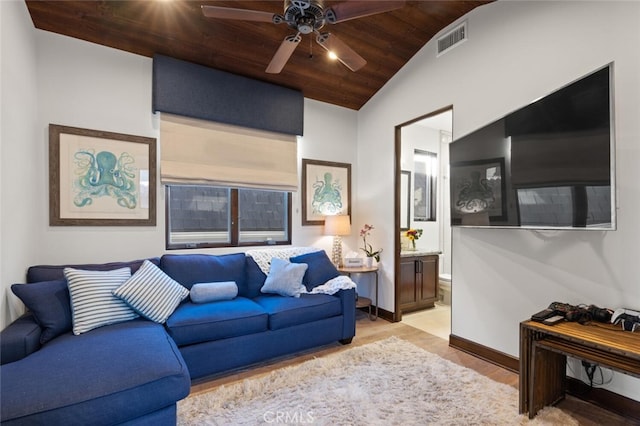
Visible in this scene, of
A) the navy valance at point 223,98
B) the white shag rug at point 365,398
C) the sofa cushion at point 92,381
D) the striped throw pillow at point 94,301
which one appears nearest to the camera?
the sofa cushion at point 92,381

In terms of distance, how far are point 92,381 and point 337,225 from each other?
2812 mm

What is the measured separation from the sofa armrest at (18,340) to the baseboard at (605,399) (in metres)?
3.54

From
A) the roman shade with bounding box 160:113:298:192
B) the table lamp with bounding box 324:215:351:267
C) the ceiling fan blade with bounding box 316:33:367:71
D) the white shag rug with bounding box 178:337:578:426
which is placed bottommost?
the white shag rug with bounding box 178:337:578:426

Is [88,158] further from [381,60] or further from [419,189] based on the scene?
[419,189]

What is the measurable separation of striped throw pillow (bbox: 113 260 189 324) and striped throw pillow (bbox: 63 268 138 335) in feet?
0.19

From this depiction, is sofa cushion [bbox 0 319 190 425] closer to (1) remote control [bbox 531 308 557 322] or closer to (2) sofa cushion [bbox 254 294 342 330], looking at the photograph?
(2) sofa cushion [bbox 254 294 342 330]

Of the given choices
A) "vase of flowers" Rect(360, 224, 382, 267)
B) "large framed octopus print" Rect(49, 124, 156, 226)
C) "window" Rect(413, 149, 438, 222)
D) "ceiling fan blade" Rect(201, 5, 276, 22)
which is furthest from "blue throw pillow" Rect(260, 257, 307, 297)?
"window" Rect(413, 149, 438, 222)

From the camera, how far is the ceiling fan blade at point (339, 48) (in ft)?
6.91

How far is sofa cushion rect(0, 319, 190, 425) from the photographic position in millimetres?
1325

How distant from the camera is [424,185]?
16.9 feet

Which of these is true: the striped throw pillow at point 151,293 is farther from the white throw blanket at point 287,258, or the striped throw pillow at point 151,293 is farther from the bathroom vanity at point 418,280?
the bathroom vanity at point 418,280

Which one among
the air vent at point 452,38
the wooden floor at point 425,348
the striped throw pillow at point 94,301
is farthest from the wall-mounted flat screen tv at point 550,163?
the striped throw pillow at point 94,301

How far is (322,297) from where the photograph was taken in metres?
3.02

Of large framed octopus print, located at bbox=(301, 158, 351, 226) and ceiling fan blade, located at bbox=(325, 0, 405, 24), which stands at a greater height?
ceiling fan blade, located at bbox=(325, 0, 405, 24)
